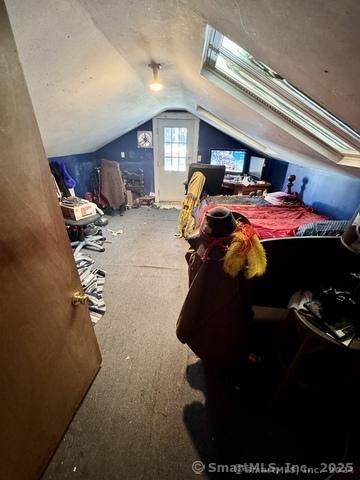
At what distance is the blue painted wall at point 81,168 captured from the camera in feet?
12.2

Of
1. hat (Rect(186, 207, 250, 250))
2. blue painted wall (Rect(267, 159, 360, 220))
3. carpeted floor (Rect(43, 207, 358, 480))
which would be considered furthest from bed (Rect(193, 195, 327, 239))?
carpeted floor (Rect(43, 207, 358, 480))

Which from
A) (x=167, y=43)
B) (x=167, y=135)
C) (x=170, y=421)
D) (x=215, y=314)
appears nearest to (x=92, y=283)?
(x=170, y=421)

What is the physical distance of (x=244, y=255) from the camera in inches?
35.3

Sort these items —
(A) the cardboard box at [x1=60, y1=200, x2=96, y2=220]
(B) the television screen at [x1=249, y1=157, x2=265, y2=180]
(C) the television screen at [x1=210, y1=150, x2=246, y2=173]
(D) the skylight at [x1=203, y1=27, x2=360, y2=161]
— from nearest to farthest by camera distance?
1. (D) the skylight at [x1=203, y1=27, x2=360, y2=161]
2. (A) the cardboard box at [x1=60, y1=200, x2=96, y2=220]
3. (B) the television screen at [x1=249, y1=157, x2=265, y2=180]
4. (C) the television screen at [x1=210, y1=150, x2=246, y2=173]

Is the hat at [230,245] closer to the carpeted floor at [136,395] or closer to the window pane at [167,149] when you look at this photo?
the carpeted floor at [136,395]

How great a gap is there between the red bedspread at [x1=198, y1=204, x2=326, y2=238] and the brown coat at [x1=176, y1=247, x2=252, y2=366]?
107cm

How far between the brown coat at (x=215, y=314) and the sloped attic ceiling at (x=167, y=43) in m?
0.77

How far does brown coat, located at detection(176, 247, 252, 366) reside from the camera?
975mm

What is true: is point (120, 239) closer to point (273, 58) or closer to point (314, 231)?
point (314, 231)

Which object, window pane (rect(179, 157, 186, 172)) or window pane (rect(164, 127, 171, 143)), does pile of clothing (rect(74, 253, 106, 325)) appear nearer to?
window pane (rect(179, 157, 186, 172))

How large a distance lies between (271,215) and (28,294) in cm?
241

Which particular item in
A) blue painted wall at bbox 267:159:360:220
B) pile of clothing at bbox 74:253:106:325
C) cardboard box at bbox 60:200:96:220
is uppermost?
blue painted wall at bbox 267:159:360:220

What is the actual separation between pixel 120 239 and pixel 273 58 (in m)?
2.93

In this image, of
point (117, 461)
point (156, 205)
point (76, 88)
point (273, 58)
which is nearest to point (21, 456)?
point (117, 461)
